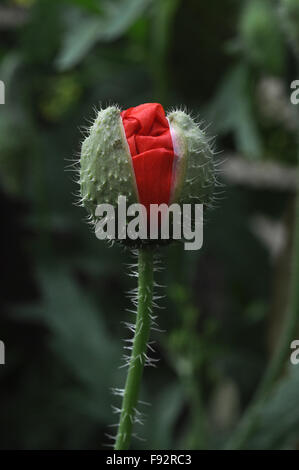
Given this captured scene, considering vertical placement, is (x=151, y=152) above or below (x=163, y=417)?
above

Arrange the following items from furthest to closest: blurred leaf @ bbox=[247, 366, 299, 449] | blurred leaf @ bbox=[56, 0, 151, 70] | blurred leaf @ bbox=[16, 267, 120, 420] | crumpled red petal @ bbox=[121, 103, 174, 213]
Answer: blurred leaf @ bbox=[16, 267, 120, 420], blurred leaf @ bbox=[56, 0, 151, 70], blurred leaf @ bbox=[247, 366, 299, 449], crumpled red petal @ bbox=[121, 103, 174, 213]

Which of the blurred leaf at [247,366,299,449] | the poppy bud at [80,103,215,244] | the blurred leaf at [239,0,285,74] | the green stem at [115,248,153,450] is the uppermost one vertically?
the blurred leaf at [239,0,285,74]

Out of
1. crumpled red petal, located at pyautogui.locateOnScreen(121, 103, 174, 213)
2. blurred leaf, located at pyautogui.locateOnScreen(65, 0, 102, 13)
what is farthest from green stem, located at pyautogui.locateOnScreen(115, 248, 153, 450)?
blurred leaf, located at pyautogui.locateOnScreen(65, 0, 102, 13)

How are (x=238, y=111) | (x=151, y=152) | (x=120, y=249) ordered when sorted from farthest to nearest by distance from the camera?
(x=120, y=249) < (x=238, y=111) < (x=151, y=152)

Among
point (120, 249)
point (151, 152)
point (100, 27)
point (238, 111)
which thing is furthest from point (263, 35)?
point (151, 152)

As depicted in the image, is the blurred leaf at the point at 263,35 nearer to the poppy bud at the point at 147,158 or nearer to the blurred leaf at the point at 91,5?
the blurred leaf at the point at 91,5

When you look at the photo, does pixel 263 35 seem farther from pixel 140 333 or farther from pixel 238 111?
pixel 140 333

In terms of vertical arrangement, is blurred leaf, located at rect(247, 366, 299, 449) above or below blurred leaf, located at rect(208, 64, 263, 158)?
below

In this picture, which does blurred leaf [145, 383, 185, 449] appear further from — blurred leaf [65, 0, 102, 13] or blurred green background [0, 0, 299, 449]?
blurred leaf [65, 0, 102, 13]
